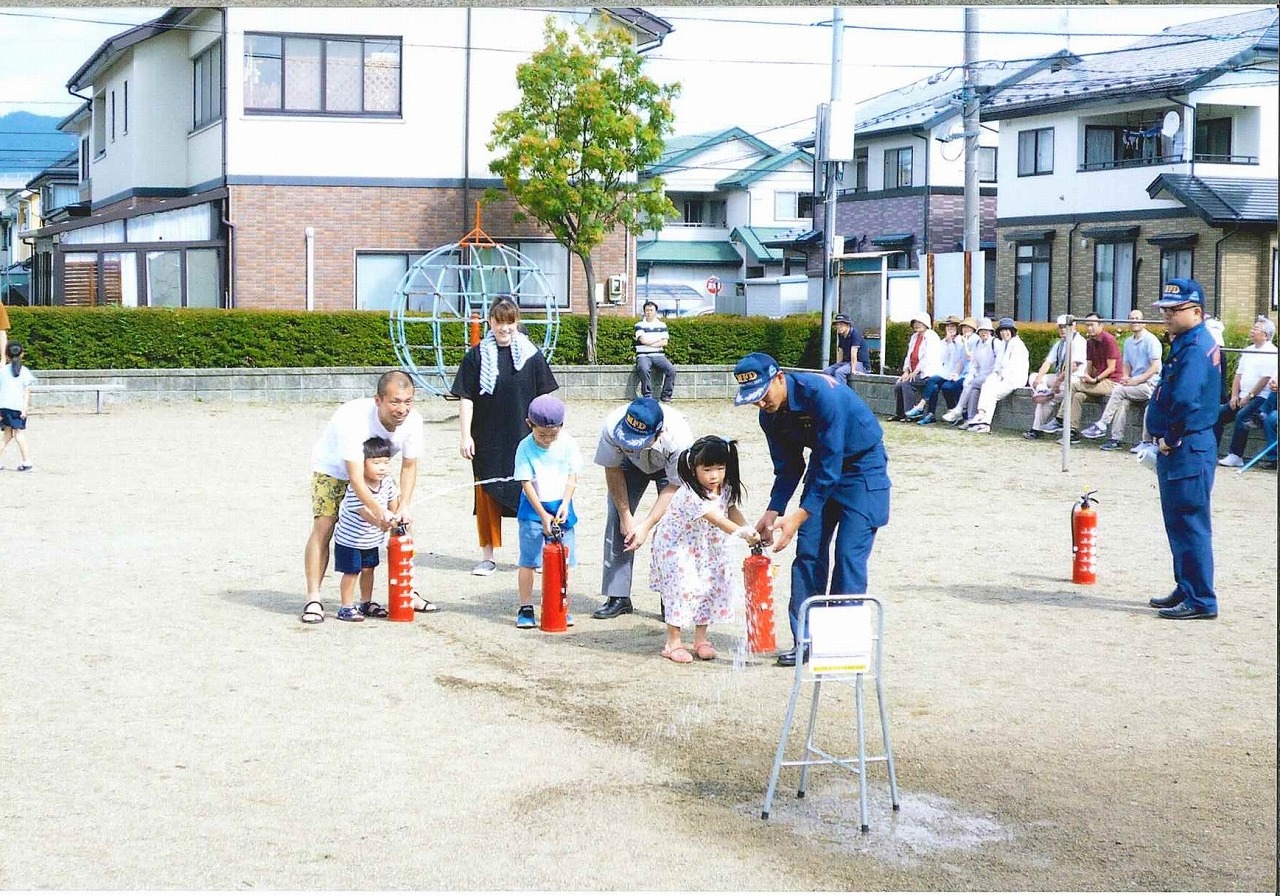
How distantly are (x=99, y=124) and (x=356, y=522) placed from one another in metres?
26.9

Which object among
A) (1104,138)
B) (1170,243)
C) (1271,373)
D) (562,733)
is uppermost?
(1104,138)

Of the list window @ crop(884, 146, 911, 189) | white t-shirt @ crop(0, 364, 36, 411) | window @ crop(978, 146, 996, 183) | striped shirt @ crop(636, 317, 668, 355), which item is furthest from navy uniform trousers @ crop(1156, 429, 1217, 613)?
window @ crop(978, 146, 996, 183)

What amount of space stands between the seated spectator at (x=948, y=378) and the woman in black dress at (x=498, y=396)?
10.4 metres

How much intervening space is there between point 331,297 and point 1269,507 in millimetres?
A: 16537

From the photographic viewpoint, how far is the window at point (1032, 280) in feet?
109

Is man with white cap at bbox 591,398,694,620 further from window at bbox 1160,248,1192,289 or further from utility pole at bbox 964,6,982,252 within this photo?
window at bbox 1160,248,1192,289

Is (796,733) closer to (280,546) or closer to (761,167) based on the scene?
(280,546)

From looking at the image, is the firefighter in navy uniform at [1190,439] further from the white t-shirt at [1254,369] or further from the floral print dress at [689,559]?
the white t-shirt at [1254,369]

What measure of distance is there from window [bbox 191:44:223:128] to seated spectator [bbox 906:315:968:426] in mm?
12420

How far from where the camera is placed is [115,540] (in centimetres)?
980

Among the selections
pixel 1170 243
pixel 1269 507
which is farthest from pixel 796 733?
pixel 1170 243

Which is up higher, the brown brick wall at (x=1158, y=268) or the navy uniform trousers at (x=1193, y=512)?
the brown brick wall at (x=1158, y=268)

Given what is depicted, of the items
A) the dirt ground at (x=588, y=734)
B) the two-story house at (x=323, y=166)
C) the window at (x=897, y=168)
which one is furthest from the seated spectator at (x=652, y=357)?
the window at (x=897, y=168)

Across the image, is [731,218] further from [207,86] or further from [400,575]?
[400,575]
